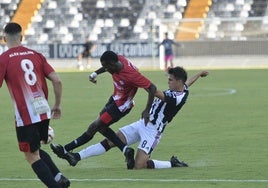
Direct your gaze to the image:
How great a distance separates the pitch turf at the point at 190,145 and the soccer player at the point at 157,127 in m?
0.22

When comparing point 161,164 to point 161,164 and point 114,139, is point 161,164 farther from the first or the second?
point 114,139

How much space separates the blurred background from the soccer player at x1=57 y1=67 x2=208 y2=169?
98.9 feet

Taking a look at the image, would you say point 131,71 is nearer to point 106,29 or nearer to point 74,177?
point 74,177

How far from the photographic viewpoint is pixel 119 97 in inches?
482

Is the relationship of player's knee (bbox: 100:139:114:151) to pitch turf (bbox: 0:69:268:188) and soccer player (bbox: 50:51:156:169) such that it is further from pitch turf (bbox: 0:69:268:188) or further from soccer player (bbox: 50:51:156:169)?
pitch turf (bbox: 0:69:268:188)

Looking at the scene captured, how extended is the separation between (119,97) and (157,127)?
2.37ft

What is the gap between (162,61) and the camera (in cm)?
4312

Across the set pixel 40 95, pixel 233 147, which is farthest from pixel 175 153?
pixel 40 95

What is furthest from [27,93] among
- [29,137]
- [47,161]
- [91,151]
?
[91,151]

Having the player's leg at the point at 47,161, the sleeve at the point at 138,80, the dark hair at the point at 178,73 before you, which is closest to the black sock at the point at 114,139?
the sleeve at the point at 138,80

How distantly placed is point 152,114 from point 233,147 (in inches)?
95.7

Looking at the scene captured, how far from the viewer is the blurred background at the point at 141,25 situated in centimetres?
4262

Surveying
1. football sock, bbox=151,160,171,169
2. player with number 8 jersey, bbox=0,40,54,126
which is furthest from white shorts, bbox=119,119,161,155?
player with number 8 jersey, bbox=0,40,54,126

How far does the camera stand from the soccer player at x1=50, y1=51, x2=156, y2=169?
37.8 ft
